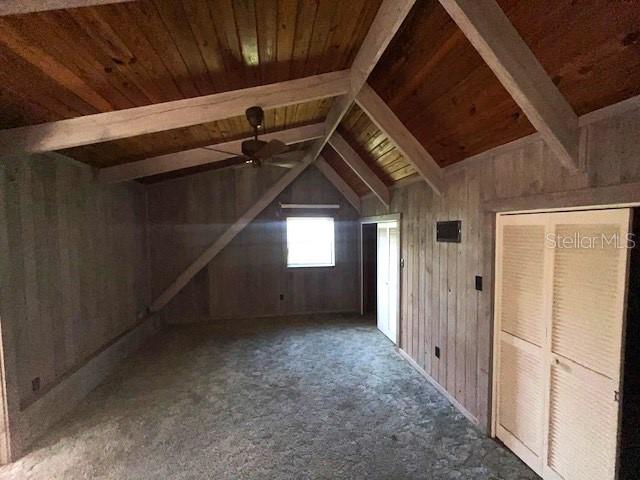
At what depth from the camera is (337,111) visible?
3217mm

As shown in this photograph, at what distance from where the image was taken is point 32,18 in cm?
135

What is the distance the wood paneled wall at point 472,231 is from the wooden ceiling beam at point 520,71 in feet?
0.33

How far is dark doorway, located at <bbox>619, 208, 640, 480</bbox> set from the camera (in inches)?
61.1

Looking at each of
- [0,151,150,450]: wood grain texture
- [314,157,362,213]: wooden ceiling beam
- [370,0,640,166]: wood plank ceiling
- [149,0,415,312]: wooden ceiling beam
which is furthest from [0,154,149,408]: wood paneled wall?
[314,157,362,213]: wooden ceiling beam

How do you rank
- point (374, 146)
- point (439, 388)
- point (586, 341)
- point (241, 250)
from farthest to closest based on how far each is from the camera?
point (241, 250) < point (374, 146) < point (439, 388) < point (586, 341)

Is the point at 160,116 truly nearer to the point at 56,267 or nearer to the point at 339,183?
the point at 56,267

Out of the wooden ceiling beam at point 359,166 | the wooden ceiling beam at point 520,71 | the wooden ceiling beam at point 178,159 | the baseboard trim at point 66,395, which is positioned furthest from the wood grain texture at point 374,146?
the baseboard trim at point 66,395

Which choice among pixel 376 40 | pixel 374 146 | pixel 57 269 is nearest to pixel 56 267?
pixel 57 269

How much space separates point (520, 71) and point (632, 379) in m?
1.68

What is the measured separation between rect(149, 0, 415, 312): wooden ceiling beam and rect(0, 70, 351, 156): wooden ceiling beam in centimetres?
28

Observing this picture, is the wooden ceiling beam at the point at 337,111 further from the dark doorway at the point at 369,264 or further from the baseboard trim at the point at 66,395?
the dark doorway at the point at 369,264

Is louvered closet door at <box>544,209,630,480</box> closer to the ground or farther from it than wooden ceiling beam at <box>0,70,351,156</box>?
closer to the ground

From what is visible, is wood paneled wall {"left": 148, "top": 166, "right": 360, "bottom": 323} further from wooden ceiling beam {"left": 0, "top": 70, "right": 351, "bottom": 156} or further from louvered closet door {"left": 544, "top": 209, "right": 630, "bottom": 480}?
louvered closet door {"left": 544, "top": 209, "right": 630, "bottom": 480}

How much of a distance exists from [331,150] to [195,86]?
3.17m
